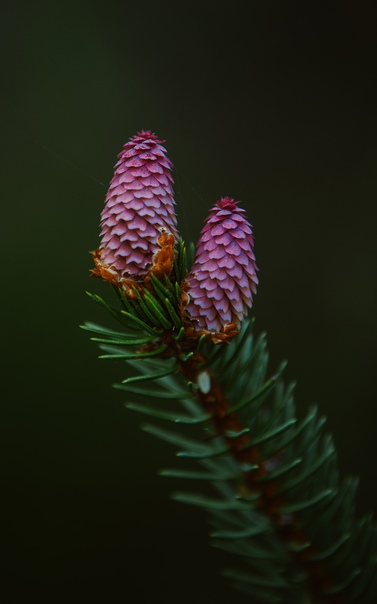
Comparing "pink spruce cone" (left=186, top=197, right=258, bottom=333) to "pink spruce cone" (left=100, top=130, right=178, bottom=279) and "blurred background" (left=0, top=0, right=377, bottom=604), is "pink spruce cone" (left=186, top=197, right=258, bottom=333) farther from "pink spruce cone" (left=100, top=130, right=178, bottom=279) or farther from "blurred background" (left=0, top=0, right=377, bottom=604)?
"blurred background" (left=0, top=0, right=377, bottom=604)

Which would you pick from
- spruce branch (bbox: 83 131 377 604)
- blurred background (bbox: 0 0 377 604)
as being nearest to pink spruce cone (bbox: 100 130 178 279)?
spruce branch (bbox: 83 131 377 604)

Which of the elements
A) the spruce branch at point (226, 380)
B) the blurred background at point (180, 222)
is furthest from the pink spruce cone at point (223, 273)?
the blurred background at point (180, 222)

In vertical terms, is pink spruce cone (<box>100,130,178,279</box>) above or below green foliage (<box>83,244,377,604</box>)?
above

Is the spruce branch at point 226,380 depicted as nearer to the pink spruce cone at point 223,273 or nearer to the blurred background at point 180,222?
the pink spruce cone at point 223,273

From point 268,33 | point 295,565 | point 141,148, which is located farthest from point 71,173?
point 295,565

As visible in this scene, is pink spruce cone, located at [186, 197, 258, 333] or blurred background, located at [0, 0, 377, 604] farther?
blurred background, located at [0, 0, 377, 604]
